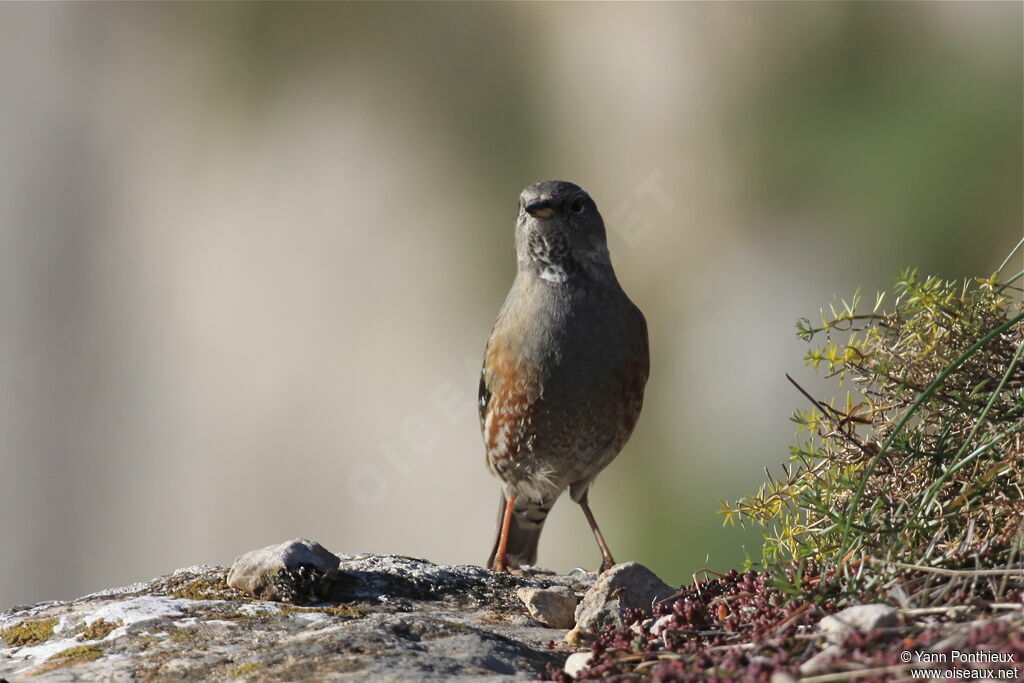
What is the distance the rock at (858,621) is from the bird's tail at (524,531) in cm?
380

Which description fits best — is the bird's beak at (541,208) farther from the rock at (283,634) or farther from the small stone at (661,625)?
the small stone at (661,625)

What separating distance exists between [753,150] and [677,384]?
2.34m

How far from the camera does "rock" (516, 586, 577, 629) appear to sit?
3801mm

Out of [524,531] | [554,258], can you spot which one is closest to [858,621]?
[554,258]

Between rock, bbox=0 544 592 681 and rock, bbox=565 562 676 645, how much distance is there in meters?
0.14

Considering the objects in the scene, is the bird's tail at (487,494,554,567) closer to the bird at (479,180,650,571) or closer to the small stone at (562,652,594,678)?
the bird at (479,180,650,571)

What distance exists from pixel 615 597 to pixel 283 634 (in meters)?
1.06

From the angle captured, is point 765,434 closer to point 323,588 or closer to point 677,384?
point 677,384

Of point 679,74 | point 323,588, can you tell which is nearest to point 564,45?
point 679,74

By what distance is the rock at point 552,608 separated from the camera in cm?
380

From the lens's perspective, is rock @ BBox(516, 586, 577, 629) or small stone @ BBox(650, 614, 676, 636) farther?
rock @ BBox(516, 586, 577, 629)

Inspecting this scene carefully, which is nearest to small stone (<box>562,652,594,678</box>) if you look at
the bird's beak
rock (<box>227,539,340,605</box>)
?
rock (<box>227,539,340,605</box>)

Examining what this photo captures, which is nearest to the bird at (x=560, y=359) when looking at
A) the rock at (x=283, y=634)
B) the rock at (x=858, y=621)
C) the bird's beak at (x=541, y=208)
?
the bird's beak at (x=541, y=208)

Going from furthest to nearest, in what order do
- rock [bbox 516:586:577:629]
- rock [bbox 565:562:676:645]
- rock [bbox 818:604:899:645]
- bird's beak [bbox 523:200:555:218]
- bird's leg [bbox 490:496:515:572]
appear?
bird's leg [bbox 490:496:515:572] < bird's beak [bbox 523:200:555:218] < rock [bbox 516:586:577:629] < rock [bbox 565:562:676:645] < rock [bbox 818:604:899:645]
